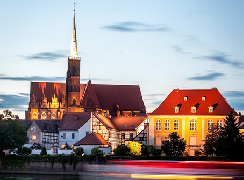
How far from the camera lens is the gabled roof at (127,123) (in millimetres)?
92975

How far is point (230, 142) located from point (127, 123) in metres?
30.2

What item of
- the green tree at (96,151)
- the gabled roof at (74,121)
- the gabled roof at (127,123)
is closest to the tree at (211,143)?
the green tree at (96,151)

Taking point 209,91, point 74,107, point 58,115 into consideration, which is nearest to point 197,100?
point 209,91

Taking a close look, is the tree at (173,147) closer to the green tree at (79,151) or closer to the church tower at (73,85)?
the green tree at (79,151)

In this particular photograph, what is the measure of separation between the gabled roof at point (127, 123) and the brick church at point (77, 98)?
11.8 m

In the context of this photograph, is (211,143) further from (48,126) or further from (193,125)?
(48,126)

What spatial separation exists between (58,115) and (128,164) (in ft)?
330

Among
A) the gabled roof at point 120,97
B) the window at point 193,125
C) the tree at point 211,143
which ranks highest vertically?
the gabled roof at point 120,97

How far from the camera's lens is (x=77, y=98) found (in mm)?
133375

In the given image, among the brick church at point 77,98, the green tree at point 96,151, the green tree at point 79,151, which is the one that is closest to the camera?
the green tree at point 96,151

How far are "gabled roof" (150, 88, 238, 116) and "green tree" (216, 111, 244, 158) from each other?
1013 centimetres

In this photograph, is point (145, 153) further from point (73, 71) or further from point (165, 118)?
point (73, 71)

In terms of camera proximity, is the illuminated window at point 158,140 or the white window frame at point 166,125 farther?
the illuminated window at point 158,140

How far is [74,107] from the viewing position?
5221 inches
